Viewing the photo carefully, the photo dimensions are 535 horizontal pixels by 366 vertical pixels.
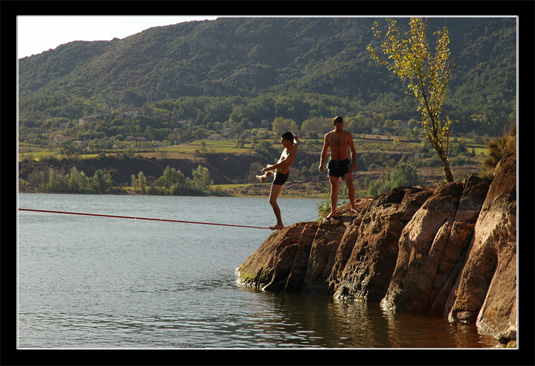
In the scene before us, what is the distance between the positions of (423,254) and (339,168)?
9.42 ft

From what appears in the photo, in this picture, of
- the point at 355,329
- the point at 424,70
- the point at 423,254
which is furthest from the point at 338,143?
the point at 424,70

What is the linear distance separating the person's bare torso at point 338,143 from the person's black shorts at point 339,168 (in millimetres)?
113

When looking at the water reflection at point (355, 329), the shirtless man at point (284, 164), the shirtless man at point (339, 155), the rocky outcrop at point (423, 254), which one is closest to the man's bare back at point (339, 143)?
the shirtless man at point (339, 155)

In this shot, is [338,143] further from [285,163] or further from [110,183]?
[110,183]

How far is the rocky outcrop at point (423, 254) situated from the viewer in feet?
46.4

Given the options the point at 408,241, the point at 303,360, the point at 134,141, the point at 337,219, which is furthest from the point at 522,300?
the point at 134,141

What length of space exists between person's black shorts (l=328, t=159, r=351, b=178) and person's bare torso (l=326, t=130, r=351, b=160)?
113 mm

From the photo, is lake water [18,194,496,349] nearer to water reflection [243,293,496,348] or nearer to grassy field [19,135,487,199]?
water reflection [243,293,496,348]

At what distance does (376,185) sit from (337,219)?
90.1 meters

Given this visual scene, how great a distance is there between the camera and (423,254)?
1645cm

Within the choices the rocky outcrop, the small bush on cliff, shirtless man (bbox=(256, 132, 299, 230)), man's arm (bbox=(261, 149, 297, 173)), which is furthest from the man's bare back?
the small bush on cliff

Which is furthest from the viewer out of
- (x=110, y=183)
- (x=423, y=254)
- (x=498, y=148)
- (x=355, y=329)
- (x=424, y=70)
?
(x=110, y=183)

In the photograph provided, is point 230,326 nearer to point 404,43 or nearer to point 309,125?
point 404,43

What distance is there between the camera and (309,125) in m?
181
